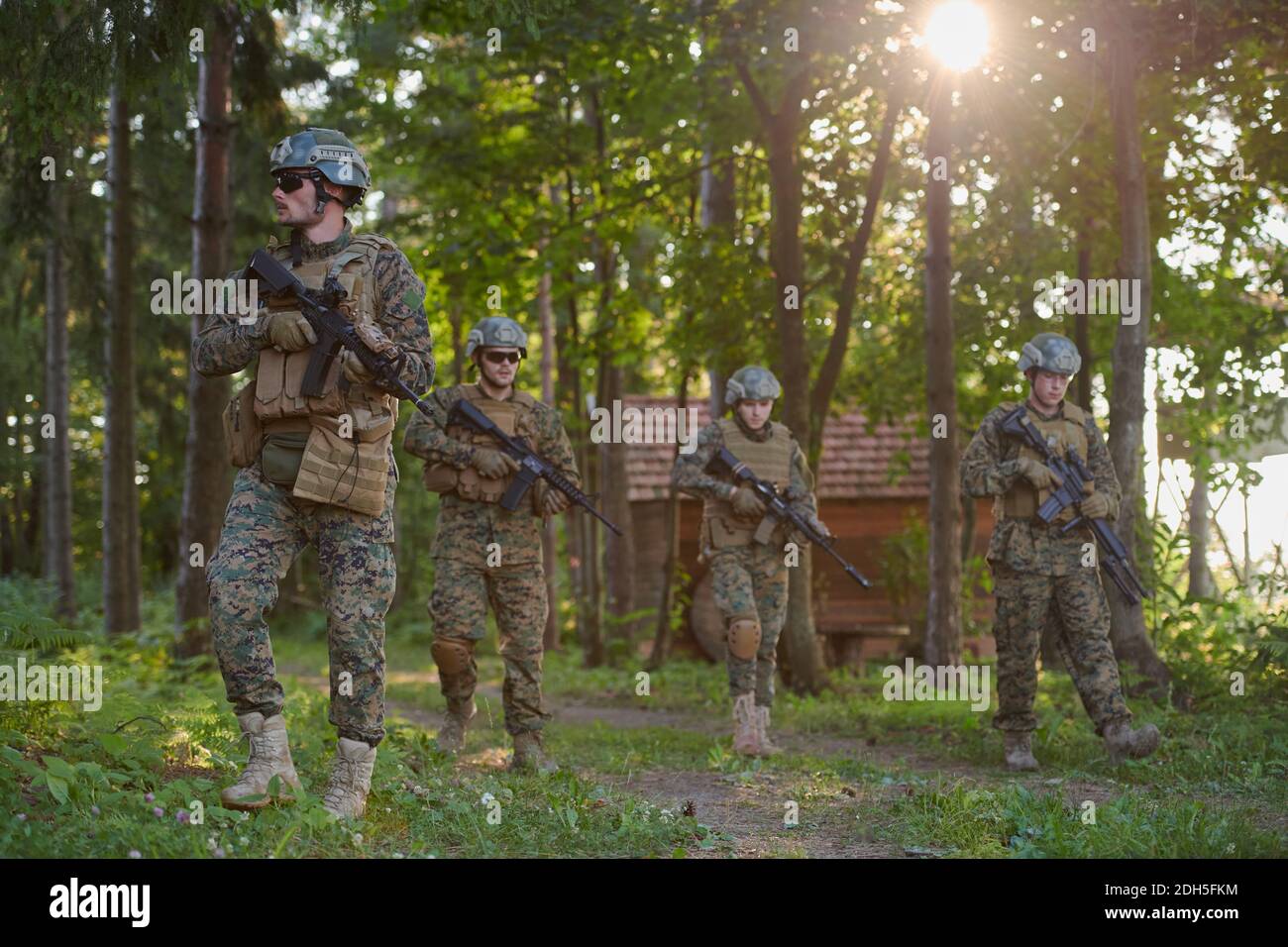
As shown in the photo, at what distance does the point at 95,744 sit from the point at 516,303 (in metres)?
9.08

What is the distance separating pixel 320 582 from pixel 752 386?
187 inches

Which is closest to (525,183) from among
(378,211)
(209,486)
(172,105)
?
(172,105)

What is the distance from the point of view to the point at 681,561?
69.0 feet

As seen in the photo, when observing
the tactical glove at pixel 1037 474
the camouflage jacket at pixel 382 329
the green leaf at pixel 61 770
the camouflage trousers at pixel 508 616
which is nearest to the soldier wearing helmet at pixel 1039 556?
the tactical glove at pixel 1037 474

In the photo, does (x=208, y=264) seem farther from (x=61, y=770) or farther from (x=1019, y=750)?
(x=1019, y=750)

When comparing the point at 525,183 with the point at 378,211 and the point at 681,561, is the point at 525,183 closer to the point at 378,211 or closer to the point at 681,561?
the point at 681,561

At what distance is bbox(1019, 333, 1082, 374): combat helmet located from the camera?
336 inches

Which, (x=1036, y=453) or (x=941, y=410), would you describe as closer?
(x=1036, y=453)

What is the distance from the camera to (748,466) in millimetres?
9797

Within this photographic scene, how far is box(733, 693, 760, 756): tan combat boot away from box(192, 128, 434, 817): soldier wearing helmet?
3.85 meters

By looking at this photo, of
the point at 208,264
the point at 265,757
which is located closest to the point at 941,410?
the point at 208,264

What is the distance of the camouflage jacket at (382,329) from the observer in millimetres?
5703

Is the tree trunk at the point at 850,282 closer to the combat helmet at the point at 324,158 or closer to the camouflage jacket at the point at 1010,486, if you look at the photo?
the camouflage jacket at the point at 1010,486

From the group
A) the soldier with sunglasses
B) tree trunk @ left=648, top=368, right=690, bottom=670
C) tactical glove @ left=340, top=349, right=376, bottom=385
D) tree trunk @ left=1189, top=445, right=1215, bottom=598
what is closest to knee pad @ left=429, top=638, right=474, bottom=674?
the soldier with sunglasses
